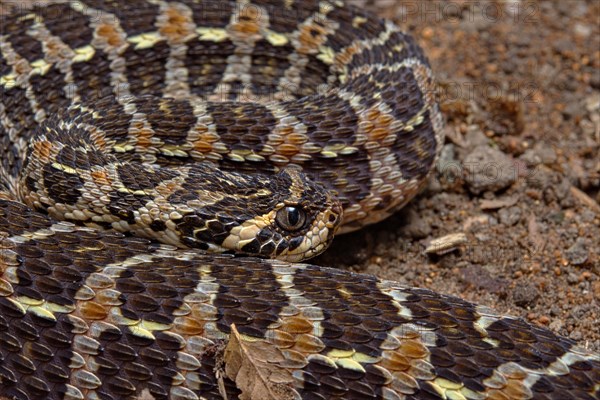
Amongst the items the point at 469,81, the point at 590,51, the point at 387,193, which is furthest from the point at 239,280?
the point at 590,51

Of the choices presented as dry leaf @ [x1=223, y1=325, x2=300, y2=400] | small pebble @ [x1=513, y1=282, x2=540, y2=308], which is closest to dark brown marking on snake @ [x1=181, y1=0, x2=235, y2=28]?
small pebble @ [x1=513, y1=282, x2=540, y2=308]

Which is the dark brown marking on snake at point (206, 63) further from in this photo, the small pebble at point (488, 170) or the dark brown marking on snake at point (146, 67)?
the small pebble at point (488, 170)

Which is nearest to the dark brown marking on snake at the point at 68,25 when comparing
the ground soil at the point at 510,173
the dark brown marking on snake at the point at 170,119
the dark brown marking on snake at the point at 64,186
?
the dark brown marking on snake at the point at 170,119

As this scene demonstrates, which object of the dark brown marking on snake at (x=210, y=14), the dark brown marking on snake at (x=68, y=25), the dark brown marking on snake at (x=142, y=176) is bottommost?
the dark brown marking on snake at (x=142, y=176)

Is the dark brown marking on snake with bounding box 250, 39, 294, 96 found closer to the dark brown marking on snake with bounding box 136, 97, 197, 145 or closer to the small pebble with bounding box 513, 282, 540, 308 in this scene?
the dark brown marking on snake with bounding box 136, 97, 197, 145

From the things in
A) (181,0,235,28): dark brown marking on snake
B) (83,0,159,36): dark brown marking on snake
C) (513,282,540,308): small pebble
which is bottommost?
(513,282,540,308): small pebble

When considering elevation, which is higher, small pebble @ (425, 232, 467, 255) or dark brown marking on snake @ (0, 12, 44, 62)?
dark brown marking on snake @ (0, 12, 44, 62)

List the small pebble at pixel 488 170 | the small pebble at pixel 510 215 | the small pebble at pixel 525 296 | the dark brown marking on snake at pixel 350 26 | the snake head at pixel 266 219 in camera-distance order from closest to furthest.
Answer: the snake head at pixel 266 219, the small pebble at pixel 525 296, the small pebble at pixel 510 215, the small pebble at pixel 488 170, the dark brown marking on snake at pixel 350 26
